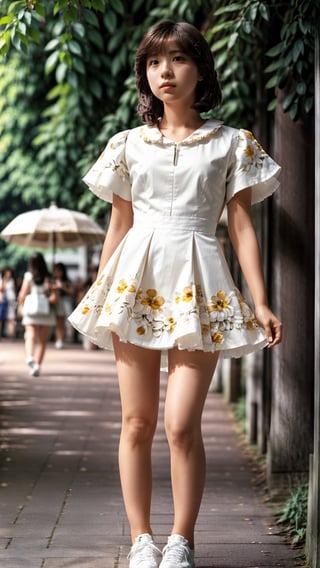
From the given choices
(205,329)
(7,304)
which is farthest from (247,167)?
(7,304)

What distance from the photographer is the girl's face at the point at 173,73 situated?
469cm

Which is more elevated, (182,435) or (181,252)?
(181,252)

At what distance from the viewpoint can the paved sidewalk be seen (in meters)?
5.41

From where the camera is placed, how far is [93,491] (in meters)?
7.23

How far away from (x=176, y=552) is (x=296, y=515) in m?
1.49

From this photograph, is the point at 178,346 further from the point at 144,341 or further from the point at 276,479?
the point at 276,479

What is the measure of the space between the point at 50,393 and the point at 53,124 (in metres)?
3.18

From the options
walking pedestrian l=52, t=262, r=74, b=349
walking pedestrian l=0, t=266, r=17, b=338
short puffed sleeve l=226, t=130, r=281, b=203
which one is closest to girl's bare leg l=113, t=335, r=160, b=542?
short puffed sleeve l=226, t=130, r=281, b=203

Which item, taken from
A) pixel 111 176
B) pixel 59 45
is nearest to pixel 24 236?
pixel 59 45

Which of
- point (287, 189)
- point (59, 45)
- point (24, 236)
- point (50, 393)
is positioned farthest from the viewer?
point (24, 236)

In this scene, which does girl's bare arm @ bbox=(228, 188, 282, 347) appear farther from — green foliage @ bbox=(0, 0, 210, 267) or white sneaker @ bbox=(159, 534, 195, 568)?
green foliage @ bbox=(0, 0, 210, 267)

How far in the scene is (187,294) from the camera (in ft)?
Result: 15.2

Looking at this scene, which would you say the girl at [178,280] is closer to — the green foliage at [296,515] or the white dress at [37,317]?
the green foliage at [296,515]

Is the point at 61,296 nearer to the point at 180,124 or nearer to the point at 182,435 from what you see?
the point at 180,124
